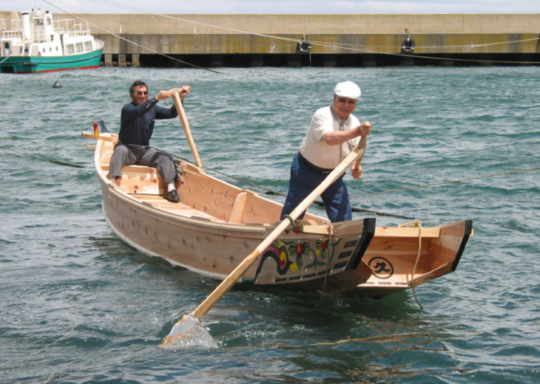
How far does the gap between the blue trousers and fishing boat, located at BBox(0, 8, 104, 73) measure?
36800 millimetres

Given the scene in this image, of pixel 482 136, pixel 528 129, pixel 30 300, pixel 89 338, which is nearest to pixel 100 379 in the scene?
pixel 89 338

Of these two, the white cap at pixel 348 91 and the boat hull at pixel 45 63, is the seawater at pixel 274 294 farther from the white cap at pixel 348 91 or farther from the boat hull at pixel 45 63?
the boat hull at pixel 45 63

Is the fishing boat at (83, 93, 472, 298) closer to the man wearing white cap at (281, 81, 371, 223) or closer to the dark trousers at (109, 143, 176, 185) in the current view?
the man wearing white cap at (281, 81, 371, 223)

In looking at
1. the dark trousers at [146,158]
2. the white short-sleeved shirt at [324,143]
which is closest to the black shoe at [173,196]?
the dark trousers at [146,158]

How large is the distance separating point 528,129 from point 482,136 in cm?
152

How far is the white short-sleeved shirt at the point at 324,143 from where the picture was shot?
6.82 m

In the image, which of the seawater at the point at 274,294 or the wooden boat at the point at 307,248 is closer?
the seawater at the point at 274,294

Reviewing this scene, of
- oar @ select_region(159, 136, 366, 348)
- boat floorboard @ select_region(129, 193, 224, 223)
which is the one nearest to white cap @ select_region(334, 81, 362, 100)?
oar @ select_region(159, 136, 366, 348)

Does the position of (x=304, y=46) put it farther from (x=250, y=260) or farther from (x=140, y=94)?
(x=250, y=260)

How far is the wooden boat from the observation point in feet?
22.2

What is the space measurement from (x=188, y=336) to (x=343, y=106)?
246cm

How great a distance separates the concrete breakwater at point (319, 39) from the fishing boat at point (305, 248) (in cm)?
3313

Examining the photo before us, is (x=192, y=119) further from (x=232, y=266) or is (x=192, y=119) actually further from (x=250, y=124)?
(x=232, y=266)

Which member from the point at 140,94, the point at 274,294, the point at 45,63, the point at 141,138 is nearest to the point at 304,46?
the point at 45,63
